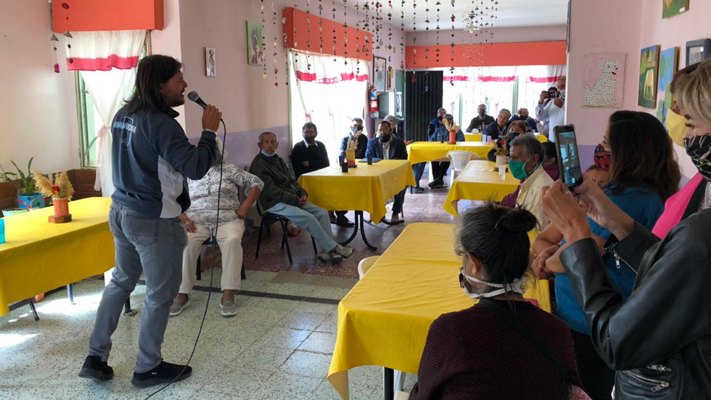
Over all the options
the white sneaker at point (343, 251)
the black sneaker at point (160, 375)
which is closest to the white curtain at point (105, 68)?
the white sneaker at point (343, 251)

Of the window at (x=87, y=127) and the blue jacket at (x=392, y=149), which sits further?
the blue jacket at (x=392, y=149)

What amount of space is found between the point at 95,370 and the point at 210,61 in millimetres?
3261

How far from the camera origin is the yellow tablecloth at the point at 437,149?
8023mm

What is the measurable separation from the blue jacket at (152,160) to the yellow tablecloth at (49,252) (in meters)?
0.57

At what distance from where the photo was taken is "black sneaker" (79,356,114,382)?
9.21 feet

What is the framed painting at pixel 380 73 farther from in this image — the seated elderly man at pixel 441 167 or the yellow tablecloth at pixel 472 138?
the yellow tablecloth at pixel 472 138

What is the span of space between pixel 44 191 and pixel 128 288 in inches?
40.4

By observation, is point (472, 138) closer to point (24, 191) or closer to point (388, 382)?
point (24, 191)

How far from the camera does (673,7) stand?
387 centimetres

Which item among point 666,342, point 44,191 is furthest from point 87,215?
point 666,342

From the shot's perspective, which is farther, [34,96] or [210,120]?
[34,96]

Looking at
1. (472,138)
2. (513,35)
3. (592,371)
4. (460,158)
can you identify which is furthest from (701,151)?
(513,35)

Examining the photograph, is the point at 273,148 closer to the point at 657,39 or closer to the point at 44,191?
the point at 44,191

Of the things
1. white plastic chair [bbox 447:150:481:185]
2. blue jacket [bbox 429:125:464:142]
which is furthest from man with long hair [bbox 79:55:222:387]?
blue jacket [bbox 429:125:464:142]
